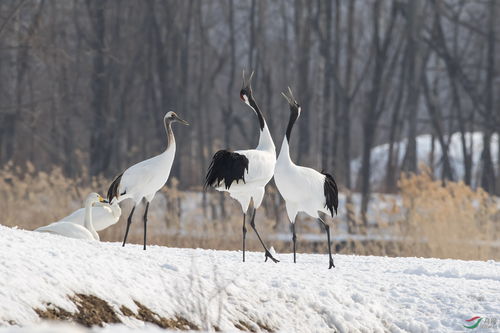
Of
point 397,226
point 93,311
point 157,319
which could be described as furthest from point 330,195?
point 397,226

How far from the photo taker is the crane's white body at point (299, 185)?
902cm

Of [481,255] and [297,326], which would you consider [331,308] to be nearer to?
[297,326]

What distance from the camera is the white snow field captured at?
6383 millimetres

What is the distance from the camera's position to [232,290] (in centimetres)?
730

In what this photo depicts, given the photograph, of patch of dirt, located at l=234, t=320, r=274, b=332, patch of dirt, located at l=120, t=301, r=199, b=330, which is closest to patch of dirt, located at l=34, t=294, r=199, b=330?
patch of dirt, located at l=120, t=301, r=199, b=330

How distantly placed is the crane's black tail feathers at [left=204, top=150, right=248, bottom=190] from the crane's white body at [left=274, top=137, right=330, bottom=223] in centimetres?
36

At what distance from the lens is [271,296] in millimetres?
7492

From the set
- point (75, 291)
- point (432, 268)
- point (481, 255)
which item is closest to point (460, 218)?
point (481, 255)

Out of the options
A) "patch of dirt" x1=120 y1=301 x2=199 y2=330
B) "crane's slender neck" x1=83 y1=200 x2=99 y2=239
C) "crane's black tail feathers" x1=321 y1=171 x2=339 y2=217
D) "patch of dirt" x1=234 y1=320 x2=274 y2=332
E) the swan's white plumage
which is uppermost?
"crane's black tail feathers" x1=321 y1=171 x2=339 y2=217

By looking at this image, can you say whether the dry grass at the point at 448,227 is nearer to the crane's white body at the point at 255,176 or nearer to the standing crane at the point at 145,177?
the crane's white body at the point at 255,176

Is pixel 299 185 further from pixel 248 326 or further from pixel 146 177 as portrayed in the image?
pixel 248 326

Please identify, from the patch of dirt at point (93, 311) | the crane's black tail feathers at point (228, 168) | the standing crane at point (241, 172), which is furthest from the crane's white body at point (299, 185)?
the patch of dirt at point (93, 311)

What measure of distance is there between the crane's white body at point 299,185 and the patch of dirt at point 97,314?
8.64 feet

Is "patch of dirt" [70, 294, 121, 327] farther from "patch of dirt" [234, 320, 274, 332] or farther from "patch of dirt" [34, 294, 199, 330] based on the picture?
"patch of dirt" [234, 320, 274, 332]
